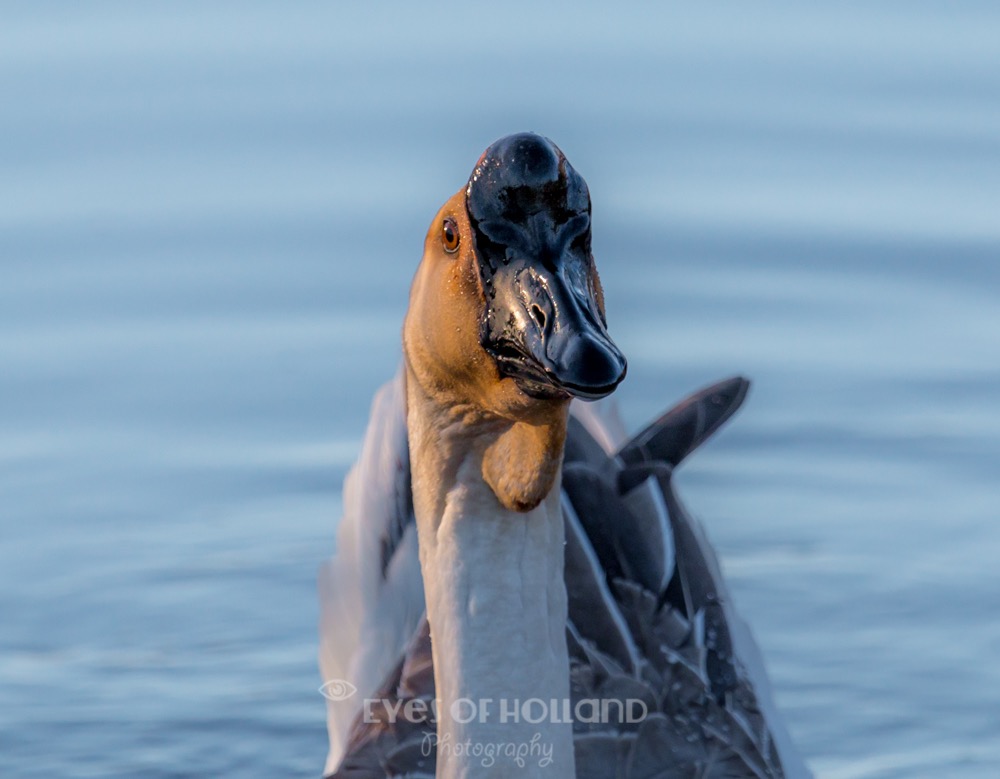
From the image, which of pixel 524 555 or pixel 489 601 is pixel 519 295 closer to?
pixel 524 555

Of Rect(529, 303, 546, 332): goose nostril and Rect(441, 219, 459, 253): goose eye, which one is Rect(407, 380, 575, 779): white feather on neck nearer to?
Rect(441, 219, 459, 253): goose eye

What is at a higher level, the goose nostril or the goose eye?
the goose eye

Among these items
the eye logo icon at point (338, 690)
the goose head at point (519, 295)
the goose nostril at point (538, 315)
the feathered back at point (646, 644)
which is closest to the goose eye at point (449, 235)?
the goose head at point (519, 295)

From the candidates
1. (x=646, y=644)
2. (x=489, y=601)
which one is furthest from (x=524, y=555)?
(x=646, y=644)

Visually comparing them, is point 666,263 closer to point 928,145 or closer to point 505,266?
point 928,145

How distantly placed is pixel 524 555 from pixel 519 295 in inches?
34.1

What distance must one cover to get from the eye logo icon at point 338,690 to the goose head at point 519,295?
256 cm

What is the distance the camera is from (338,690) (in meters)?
7.15

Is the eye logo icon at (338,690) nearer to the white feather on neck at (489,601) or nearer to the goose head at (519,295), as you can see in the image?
the white feather on neck at (489,601)

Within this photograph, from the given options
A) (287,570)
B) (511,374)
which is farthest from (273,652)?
(511,374)

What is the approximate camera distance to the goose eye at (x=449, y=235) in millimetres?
4617

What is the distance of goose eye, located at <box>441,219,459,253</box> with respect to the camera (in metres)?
4.62

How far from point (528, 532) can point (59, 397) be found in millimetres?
5143

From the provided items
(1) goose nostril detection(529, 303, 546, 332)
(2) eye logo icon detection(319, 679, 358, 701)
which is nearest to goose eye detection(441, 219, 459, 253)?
(1) goose nostril detection(529, 303, 546, 332)
